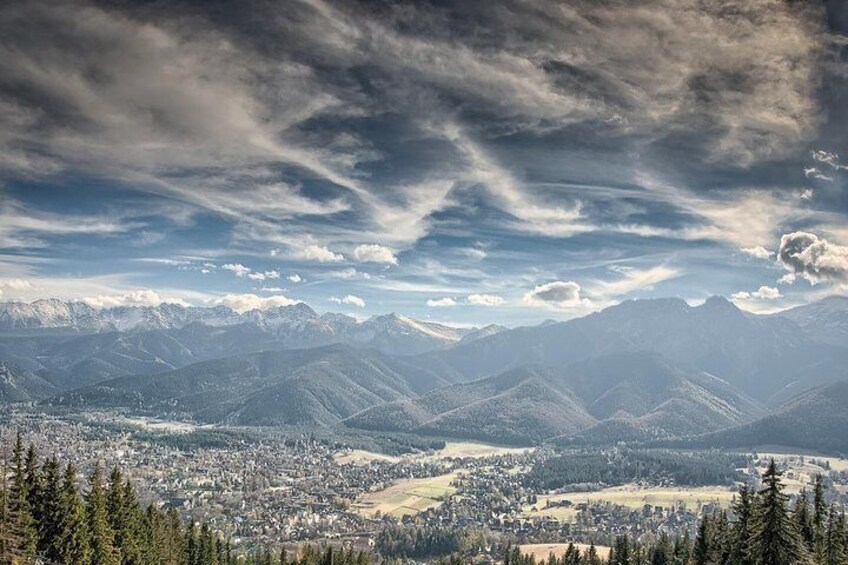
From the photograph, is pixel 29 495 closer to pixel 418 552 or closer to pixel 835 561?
pixel 835 561

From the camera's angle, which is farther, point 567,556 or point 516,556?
point 516,556

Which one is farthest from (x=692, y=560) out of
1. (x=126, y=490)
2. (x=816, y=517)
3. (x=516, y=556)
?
(x=126, y=490)

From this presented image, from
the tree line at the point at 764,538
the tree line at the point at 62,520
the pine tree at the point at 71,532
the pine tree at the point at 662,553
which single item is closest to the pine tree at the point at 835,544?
the tree line at the point at 764,538

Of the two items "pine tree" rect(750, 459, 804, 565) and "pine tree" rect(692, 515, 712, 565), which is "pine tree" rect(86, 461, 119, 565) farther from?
"pine tree" rect(692, 515, 712, 565)

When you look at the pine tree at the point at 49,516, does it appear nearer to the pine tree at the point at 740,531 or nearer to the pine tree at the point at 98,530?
the pine tree at the point at 98,530

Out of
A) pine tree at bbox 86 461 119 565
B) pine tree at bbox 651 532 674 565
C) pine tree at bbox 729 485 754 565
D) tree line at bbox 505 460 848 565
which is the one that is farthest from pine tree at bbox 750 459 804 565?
pine tree at bbox 651 532 674 565

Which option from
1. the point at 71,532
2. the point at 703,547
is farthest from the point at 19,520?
the point at 703,547
